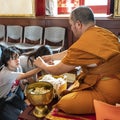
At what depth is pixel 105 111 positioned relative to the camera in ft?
4.31

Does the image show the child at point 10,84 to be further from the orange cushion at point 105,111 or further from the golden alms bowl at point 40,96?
the orange cushion at point 105,111

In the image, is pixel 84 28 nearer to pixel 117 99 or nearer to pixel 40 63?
pixel 40 63

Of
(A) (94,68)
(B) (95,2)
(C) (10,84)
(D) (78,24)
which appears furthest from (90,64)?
(B) (95,2)

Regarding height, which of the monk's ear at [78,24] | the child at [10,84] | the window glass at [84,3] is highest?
the window glass at [84,3]

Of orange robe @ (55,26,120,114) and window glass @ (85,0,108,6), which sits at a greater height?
window glass @ (85,0,108,6)

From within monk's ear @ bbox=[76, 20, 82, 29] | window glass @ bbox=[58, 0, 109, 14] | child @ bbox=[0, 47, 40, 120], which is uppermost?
window glass @ bbox=[58, 0, 109, 14]

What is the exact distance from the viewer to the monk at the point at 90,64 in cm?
138

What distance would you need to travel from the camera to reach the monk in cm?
138

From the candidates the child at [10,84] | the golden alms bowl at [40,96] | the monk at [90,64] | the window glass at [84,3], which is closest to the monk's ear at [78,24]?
the monk at [90,64]

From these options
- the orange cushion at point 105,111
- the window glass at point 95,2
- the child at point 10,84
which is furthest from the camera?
the window glass at point 95,2

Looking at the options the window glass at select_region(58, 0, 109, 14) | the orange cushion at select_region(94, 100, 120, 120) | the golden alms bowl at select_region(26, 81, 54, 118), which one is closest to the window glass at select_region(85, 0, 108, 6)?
the window glass at select_region(58, 0, 109, 14)

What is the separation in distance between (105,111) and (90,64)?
0.96 ft

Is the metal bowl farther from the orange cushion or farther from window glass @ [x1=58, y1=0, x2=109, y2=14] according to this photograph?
window glass @ [x1=58, y1=0, x2=109, y2=14]

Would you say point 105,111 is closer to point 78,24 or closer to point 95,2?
point 78,24
